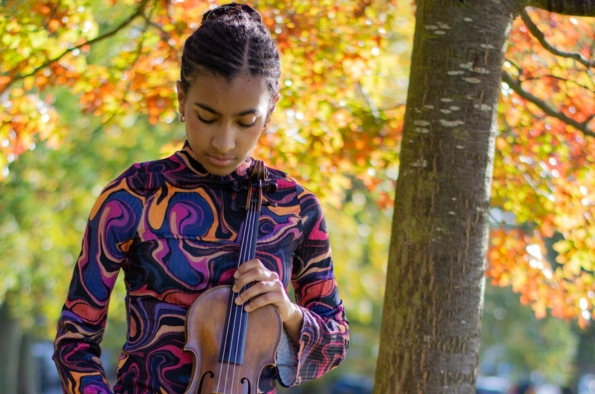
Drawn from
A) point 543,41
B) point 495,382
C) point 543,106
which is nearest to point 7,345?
point 543,106

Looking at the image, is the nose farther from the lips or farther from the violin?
the violin

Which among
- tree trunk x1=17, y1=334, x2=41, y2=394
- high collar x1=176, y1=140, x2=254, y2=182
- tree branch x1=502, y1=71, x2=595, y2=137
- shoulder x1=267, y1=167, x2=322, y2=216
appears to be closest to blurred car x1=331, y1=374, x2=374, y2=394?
tree trunk x1=17, y1=334, x2=41, y2=394

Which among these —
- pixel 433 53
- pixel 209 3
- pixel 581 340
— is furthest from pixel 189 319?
pixel 581 340

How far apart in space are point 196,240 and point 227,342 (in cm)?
28

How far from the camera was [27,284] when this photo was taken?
14.0 m

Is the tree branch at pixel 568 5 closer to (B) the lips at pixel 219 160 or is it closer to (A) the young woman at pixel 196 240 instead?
(A) the young woman at pixel 196 240

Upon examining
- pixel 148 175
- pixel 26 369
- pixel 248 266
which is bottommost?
pixel 26 369

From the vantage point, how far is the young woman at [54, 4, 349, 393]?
77.9 inches

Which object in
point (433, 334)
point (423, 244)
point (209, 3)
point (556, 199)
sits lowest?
point (433, 334)

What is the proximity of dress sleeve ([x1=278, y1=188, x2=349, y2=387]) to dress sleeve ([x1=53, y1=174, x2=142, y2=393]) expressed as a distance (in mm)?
486

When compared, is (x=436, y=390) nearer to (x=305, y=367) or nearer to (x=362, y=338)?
(x=305, y=367)

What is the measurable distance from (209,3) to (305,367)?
3186mm

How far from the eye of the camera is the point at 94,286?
1981mm

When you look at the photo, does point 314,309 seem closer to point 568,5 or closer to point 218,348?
point 218,348
